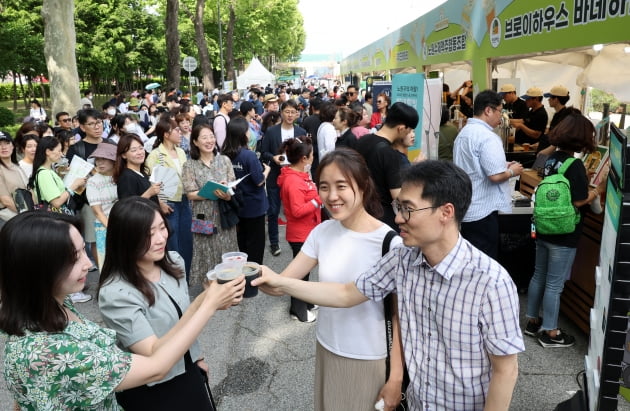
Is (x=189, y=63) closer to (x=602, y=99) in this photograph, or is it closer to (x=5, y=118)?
(x=5, y=118)

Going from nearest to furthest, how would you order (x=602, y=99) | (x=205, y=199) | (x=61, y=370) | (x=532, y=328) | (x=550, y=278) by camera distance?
(x=61, y=370)
(x=550, y=278)
(x=532, y=328)
(x=205, y=199)
(x=602, y=99)

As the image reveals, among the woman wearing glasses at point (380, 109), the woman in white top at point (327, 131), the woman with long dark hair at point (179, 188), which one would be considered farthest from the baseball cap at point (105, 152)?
the woman wearing glasses at point (380, 109)

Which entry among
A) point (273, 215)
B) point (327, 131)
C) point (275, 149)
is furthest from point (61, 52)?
point (327, 131)

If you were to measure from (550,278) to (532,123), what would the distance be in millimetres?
5292

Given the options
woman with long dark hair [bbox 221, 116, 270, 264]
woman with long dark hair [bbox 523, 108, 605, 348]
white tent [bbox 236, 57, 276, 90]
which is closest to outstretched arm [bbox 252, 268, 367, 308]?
woman with long dark hair [bbox 523, 108, 605, 348]

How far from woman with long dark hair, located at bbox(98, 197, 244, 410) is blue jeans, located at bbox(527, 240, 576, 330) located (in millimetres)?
2900

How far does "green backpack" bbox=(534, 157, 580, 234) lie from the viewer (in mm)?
3568

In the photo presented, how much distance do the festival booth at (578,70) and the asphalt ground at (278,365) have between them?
0.54 m

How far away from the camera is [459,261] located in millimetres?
1586

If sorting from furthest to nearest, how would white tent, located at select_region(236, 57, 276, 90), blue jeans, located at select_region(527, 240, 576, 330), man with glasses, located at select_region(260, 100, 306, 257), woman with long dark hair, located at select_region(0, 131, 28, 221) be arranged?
→ white tent, located at select_region(236, 57, 276, 90) → man with glasses, located at select_region(260, 100, 306, 257) → woman with long dark hair, located at select_region(0, 131, 28, 221) → blue jeans, located at select_region(527, 240, 576, 330)

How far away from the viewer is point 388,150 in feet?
12.5

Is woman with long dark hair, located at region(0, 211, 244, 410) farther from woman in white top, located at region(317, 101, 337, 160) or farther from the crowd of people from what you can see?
woman in white top, located at region(317, 101, 337, 160)

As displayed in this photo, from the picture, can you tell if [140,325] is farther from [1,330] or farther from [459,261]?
[459,261]

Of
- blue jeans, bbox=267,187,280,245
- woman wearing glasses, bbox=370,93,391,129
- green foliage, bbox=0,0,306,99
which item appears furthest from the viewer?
green foliage, bbox=0,0,306,99
